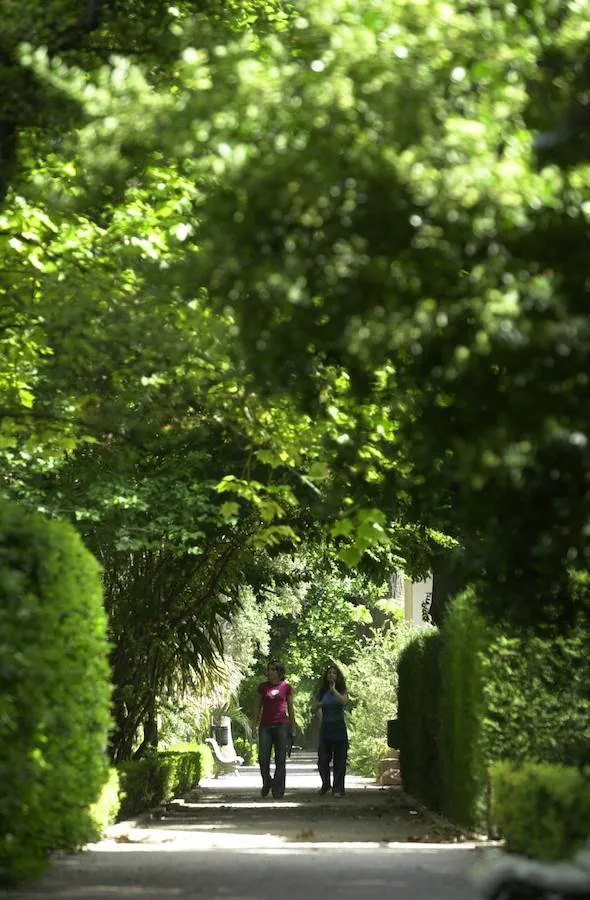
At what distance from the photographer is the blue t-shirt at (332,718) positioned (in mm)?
27203

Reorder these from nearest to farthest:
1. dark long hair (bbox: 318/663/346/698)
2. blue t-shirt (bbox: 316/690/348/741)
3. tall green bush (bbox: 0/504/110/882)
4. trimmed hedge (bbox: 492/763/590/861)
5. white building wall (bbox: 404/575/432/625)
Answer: tall green bush (bbox: 0/504/110/882)
trimmed hedge (bbox: 492/763/590/861)
blue t-shirt (bbox: 316/690/348/741)
dark long hair (bbox: 318/663/346/698)
white building wall (bbox: 404/575/432/625)

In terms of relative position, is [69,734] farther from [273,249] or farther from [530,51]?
[530,51]

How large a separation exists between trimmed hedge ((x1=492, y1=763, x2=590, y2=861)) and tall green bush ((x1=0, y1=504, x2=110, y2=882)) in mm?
3248

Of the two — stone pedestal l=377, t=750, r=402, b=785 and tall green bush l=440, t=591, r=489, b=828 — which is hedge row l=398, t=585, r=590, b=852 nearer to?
tall green bush l=440, t=591, r=489, b=828

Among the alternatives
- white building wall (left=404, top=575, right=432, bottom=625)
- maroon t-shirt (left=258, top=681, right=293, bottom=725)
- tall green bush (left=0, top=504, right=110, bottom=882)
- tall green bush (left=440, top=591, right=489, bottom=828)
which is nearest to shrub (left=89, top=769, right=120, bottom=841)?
tall green bush (left=0, top=504, right=110, bottom=882)

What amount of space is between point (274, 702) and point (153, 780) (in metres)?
2.84

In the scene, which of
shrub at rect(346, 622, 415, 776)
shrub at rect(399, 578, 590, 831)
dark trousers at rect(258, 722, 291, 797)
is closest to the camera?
shrub at rect(399, 578, 590, 831)

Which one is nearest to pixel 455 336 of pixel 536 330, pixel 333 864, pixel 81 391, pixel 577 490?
pixel 536 330

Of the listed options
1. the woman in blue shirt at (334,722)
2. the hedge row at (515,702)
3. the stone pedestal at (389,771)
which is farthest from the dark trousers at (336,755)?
the hedge row at (515,702)

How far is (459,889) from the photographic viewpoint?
1122 cm

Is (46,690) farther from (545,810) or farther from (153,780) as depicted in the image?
(153,780)

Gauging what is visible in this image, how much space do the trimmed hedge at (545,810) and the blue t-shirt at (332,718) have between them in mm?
13696

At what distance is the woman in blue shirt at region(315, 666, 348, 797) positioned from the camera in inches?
1072

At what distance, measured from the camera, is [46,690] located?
38.7ft
